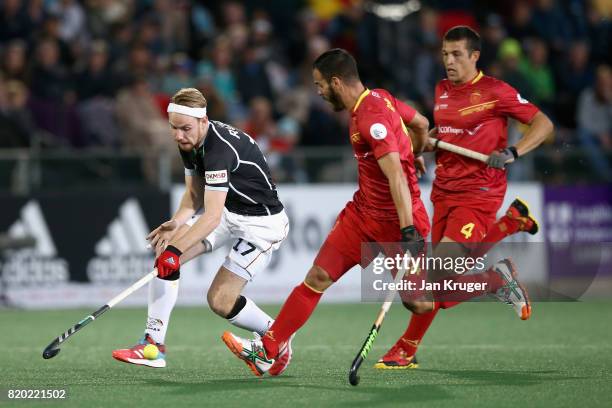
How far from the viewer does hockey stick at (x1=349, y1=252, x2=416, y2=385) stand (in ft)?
23.4

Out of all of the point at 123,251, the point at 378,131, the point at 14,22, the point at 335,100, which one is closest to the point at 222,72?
the point at 14,22

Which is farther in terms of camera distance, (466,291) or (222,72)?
(222,72)

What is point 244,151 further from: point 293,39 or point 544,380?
point 293,39

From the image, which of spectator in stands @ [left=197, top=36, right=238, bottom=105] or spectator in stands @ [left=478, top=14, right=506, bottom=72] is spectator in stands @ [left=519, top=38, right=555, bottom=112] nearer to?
spectator in stands @ [left=478, top=14, right=506, bottom=72]

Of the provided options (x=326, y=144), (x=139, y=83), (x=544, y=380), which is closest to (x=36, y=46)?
(x=139, y=83)

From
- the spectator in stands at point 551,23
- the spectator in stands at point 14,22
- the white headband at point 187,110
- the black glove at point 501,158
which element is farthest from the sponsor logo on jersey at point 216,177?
the spectator in stands at point 551,23

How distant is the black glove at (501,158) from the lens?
8.16 metres

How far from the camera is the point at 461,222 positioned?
8.38 m

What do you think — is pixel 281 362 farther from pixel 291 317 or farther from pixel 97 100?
pixel 97 100

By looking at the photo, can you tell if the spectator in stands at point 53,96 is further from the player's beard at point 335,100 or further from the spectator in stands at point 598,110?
the player's beard at point 335,100

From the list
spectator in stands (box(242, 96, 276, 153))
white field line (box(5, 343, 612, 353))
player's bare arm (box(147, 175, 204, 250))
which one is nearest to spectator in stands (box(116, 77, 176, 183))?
spectator in stands (box(242, 96, 276, 153))

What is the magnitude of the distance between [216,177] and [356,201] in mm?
950

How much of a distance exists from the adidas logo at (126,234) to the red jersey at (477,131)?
5.52 meters

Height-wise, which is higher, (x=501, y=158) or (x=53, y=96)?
(x=501, y=158)
